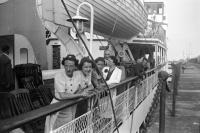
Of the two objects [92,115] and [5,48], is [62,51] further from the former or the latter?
[92,115]

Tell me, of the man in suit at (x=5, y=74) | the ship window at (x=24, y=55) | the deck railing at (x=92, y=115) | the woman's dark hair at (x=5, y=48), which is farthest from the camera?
the ship window at (x=24, y=55)

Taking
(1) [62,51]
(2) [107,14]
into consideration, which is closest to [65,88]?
(2) [107,14]

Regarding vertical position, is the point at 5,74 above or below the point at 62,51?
below

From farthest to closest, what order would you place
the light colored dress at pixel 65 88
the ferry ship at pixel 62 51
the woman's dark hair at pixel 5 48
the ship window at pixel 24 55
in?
the ship window at pixel 24 55 < the woman's dark hair at pixel 5 48 < the ferry ship at pixel 62 51 < the light colored dress at pixel 65 88

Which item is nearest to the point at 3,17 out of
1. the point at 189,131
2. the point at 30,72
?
the point at 30,72

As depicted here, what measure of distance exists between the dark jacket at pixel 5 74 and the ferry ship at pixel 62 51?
0.42 meters

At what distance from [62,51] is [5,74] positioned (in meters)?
5.11

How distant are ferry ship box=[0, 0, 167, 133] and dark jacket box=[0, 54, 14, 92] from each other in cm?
42

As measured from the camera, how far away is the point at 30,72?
18.5 feet

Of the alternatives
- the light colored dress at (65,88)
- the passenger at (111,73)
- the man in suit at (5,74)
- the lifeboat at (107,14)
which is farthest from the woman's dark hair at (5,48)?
the light colored dress at (65,88)

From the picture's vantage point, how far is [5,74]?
4621mm

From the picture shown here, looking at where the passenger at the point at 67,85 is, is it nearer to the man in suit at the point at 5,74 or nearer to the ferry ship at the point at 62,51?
the ferry ship at the point at 62,51

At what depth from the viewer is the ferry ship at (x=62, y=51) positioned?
10.9ft

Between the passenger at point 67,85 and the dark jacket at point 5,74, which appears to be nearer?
the passenger at point 67,85
